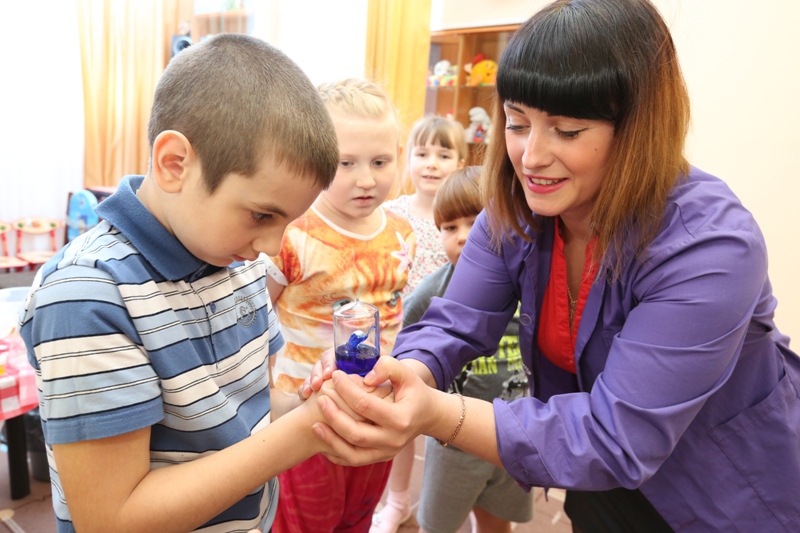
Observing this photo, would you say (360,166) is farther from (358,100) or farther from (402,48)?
(402,48)

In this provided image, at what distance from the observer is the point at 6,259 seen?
3.17 m

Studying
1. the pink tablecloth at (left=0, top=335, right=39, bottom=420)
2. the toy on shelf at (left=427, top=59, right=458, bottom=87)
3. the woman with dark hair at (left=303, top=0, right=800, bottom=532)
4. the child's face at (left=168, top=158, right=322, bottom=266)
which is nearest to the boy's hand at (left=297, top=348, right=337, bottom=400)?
the woman with dark hair at (left=303, top=0, right=800, bottom=532)

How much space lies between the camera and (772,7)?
10.0 feet

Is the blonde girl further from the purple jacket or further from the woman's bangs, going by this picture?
the woman's bangs

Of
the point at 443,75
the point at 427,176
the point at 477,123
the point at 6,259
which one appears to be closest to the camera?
the point at 427,176

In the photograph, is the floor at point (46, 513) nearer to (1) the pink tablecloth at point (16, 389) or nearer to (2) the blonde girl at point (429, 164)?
(1) the pink tablecloth at point (16, 389)

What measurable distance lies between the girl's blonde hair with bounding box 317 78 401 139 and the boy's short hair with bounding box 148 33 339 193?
687mm

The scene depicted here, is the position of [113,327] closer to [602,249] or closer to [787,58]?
[602,249]

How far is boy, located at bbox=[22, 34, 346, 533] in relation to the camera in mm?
700

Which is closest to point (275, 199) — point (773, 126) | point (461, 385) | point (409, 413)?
point (409, 413)

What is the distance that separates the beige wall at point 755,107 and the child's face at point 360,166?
226 centimetres

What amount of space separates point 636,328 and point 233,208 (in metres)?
0.67

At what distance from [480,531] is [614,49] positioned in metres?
1.53

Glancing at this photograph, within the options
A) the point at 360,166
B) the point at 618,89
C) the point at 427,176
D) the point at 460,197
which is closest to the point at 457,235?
the point at 460,197
